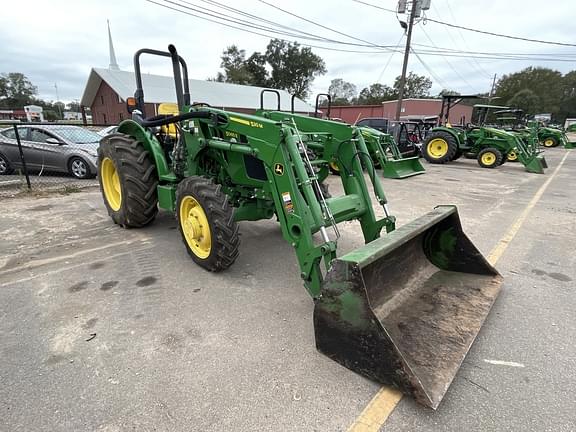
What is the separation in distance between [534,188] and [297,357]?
966 centimetres

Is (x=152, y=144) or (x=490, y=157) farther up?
(x=152, y=144)

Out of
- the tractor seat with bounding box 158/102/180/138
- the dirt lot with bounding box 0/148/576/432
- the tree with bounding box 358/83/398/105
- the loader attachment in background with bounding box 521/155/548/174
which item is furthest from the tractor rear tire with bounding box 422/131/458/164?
the tree with bounding box 358/83/398/105

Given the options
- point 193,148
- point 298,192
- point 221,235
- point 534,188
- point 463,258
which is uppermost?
point 193,148

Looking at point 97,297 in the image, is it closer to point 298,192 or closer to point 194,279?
point 194,279

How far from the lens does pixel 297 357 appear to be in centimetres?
235

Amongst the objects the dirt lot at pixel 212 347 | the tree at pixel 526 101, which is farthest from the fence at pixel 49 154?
the tree at pixel 526 101

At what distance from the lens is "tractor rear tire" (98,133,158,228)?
169 inches

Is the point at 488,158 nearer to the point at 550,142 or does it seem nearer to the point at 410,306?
the point at 410,306

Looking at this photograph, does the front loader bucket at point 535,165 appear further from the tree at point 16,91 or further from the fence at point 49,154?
the tree at point 16,91

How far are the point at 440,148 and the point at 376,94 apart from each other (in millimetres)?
65029

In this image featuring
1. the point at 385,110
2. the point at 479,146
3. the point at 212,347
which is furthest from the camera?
the point at 385,110

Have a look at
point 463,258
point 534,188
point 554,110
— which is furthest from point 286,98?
point 554,110

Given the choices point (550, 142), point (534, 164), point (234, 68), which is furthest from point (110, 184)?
point (234, 68)

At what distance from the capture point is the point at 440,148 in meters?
14.0
